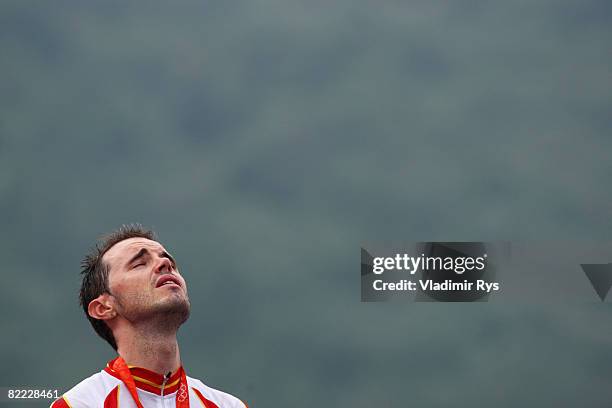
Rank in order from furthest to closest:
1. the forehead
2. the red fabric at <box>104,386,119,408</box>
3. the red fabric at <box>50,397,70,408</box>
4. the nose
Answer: the forehead, the nose, the red fabric at <box>104,386,119,408</box>, the red fabric at <box>50,397,70,408</box>

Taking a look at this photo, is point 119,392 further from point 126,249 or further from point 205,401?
point 126,249

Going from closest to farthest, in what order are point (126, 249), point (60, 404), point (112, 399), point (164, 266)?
point (60, 404) → point (112, 399) → point (164, 266) → point (126, 249)

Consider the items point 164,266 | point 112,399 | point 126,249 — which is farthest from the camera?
point 126,249

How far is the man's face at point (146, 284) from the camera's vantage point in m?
3.79

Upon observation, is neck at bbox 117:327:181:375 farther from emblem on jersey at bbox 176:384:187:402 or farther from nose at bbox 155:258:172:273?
nose at bbox 155:258:172:273

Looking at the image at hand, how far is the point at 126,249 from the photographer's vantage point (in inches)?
160

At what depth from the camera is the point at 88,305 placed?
4.08 m

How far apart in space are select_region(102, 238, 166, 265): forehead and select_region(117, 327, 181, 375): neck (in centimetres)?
38

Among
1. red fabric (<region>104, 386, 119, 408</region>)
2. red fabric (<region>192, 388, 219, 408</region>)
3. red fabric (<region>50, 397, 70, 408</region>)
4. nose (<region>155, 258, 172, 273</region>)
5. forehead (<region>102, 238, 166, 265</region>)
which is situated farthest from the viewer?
red fabric (<region>192, 388, 219, 408</region>)

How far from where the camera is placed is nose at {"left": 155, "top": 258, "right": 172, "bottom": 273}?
391cm

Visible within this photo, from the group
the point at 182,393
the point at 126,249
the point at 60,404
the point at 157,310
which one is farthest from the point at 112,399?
the point at 126,249

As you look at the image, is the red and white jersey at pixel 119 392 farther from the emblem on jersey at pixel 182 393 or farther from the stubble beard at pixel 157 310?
the stubble beard at pixel 157 310

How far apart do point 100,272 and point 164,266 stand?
38 centimetres

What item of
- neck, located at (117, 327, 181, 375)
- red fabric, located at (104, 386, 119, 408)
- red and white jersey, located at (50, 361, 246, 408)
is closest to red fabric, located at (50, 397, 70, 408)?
red and white jersey, located at (50, 361, 246, 408)
